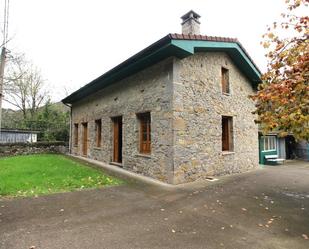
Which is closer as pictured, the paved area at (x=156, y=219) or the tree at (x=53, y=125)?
the paved area at (x=156, y=219)

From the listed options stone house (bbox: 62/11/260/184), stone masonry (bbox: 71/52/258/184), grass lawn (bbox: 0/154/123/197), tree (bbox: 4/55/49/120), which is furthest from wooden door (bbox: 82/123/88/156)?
tree (bbox: 4/55/49/120)

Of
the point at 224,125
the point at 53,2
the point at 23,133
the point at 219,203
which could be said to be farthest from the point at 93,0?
the point at 23,133

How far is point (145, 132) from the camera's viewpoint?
27.0 ft

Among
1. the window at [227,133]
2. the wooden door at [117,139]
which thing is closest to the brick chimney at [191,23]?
the window at [227,133]

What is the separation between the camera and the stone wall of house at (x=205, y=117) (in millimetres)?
6883

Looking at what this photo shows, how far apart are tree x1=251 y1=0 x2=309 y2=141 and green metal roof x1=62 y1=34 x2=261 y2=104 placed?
237 centimetres

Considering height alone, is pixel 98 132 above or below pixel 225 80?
below

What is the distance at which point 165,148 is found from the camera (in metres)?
6.82

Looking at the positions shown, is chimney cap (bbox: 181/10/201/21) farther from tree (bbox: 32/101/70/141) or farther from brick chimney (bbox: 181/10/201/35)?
tree (bbox: 32/101/70/141)

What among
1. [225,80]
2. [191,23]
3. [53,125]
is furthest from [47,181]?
[53,125]

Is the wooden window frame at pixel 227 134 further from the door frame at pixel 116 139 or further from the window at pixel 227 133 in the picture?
the door frame at pixel 116 139

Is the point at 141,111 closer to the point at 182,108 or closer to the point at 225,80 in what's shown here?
the point at 182,108

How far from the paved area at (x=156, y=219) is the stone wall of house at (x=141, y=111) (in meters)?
1.41

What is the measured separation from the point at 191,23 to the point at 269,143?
11017 mm
